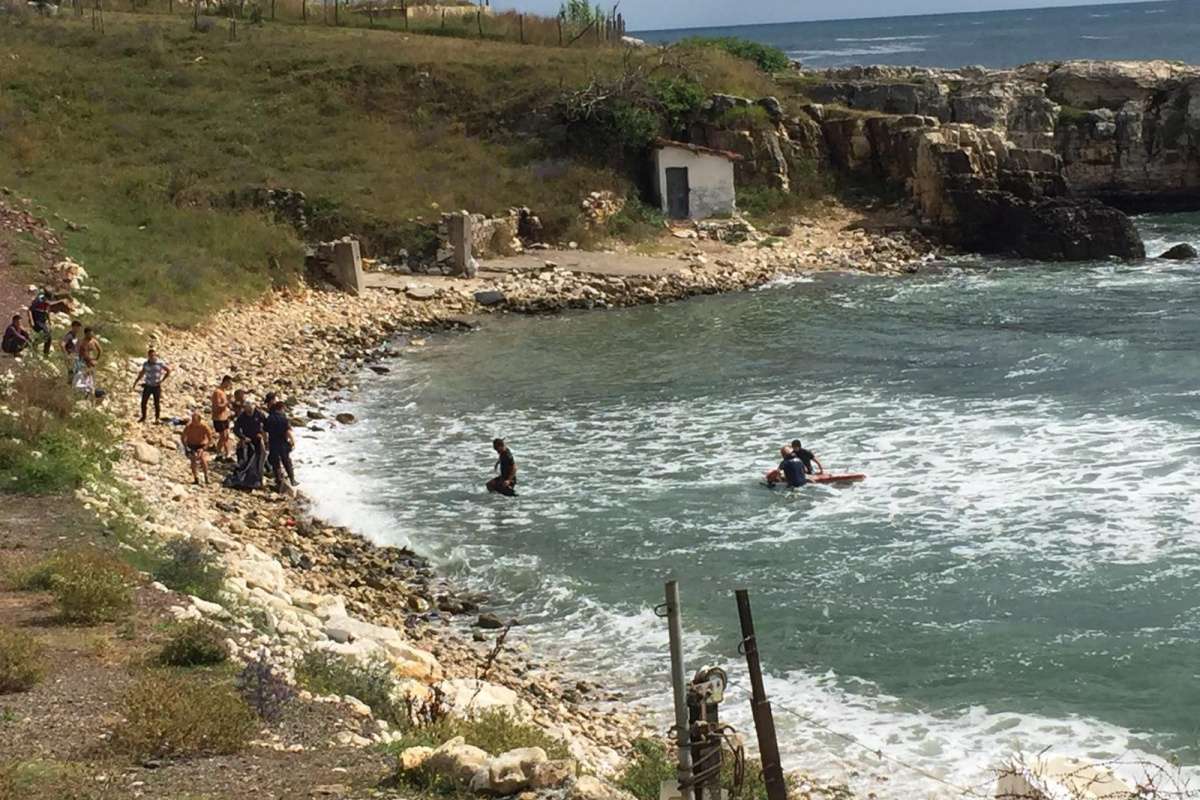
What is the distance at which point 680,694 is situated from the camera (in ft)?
24.8

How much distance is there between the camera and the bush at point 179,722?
9086 mm

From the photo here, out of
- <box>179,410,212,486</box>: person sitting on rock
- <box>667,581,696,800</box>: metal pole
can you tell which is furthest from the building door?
<box>667,581,696,800</box>: metal pole

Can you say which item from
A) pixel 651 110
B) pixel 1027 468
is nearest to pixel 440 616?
pixel 1027 468

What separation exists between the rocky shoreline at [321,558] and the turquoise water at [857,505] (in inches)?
28.1

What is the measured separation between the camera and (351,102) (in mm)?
46750

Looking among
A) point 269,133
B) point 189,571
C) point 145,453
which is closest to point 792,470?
point 145,453

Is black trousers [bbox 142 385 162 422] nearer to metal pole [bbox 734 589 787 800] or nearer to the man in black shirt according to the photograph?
the man in black shirt

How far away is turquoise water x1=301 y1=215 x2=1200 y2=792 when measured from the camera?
46.0ft

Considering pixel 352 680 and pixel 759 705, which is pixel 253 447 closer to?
pixel 352 680

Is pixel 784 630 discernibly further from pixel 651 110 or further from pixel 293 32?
pixel 293 32

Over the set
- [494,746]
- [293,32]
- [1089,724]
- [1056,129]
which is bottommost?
[1089,724]

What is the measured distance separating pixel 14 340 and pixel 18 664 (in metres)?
13.2

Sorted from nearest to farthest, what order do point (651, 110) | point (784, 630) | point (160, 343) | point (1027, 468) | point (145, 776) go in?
point (145, 776) → point (784, 630) → point (1027, 468) → point (160, 343) → point (651, 110)

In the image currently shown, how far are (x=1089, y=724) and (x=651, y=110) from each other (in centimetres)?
3555
